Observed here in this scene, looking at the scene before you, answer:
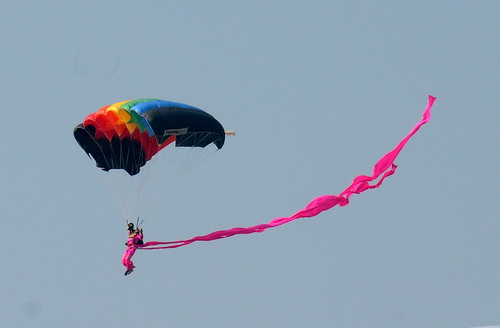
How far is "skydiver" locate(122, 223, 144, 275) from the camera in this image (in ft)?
115

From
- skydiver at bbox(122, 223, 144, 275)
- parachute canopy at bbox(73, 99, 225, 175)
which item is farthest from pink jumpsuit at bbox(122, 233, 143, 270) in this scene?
parachute canopy at bbox(73, 99, 225, 175)

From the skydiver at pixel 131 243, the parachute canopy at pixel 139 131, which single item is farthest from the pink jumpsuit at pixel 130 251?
Answer: the parachute canopy at pixel 139 131

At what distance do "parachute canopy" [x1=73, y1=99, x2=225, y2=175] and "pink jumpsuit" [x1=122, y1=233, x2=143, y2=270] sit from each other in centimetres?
218

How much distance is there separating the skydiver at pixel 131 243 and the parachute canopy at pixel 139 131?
1.90 meters

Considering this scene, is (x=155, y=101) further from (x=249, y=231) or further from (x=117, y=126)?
(x=249, y=231)

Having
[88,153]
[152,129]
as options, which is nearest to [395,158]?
[152,129]

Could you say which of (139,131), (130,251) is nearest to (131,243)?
(130,251)

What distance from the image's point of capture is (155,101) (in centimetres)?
3609

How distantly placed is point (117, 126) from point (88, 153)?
205 centimetres

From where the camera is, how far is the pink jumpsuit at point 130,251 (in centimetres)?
3491

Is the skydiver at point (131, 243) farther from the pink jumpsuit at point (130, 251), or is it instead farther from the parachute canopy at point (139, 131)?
the parachute canopy at point (139, 131)

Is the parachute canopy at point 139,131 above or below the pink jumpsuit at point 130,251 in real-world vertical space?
above

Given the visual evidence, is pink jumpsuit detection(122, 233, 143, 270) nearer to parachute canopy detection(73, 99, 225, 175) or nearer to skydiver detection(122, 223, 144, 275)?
skydiver detection(122, 223, 144, 275)

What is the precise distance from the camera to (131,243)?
35.2 metres
